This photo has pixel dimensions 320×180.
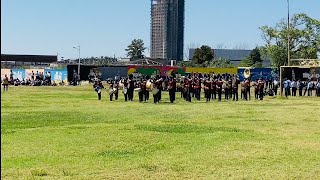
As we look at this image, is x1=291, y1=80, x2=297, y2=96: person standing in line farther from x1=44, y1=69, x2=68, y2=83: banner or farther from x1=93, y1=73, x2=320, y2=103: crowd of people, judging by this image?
x1=44, y1=69, x2=68, y2=83: banner

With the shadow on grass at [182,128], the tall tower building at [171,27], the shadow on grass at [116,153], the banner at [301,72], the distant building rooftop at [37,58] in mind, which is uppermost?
the tall tower building at [171,27]

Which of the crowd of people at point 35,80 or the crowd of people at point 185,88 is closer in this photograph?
the crowd of people at point 185,88

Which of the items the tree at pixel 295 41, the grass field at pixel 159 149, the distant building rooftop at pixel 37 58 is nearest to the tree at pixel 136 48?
the distant building rooftop at pixel 37 58

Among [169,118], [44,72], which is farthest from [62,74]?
[169,118]

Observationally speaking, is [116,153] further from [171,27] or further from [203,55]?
[171,27]

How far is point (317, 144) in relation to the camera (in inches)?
527

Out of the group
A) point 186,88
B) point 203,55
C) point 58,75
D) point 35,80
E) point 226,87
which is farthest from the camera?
point 203,55

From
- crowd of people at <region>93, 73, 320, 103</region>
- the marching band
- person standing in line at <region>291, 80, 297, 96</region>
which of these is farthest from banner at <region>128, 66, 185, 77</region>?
the marching band

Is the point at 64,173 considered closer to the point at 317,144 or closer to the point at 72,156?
the point at 72,156

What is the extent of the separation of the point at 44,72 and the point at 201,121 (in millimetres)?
61244

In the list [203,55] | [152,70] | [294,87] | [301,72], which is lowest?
[294,87]

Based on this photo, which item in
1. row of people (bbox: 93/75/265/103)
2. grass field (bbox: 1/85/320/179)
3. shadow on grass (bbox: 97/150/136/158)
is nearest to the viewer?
grass field (bbox: 1/85/320/179)

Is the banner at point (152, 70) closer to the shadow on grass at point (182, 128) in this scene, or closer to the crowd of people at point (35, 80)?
the crowd of people at point (35, 80)

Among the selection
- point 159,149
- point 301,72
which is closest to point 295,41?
point 301,72
